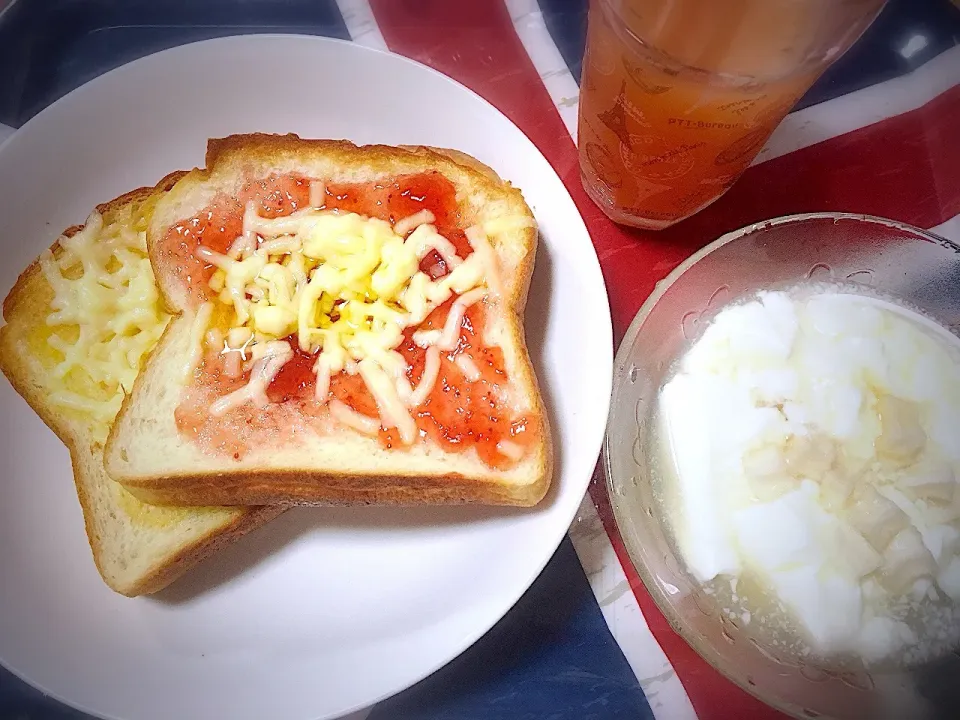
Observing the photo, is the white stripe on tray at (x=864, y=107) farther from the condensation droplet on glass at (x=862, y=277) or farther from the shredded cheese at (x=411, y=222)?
the shredded cheese at (x=411, y=222)

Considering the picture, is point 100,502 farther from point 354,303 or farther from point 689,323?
point 689,323

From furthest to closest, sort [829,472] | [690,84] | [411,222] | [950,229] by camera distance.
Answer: [950,229], [411,222], [829,472], [690,84]

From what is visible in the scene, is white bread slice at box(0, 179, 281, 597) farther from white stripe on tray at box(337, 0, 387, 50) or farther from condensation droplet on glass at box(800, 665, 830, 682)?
condensation droplet on glass at box(800, 665, 830, 682)

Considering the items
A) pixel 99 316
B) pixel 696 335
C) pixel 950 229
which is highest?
pixel 99 316

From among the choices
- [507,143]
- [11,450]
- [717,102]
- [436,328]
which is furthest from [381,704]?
[717,102]

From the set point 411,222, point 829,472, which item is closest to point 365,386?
point 411,222

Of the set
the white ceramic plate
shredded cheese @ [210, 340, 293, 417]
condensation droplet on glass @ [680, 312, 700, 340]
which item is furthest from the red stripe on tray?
shredded cheese @ [210, 340, 293, 417]
